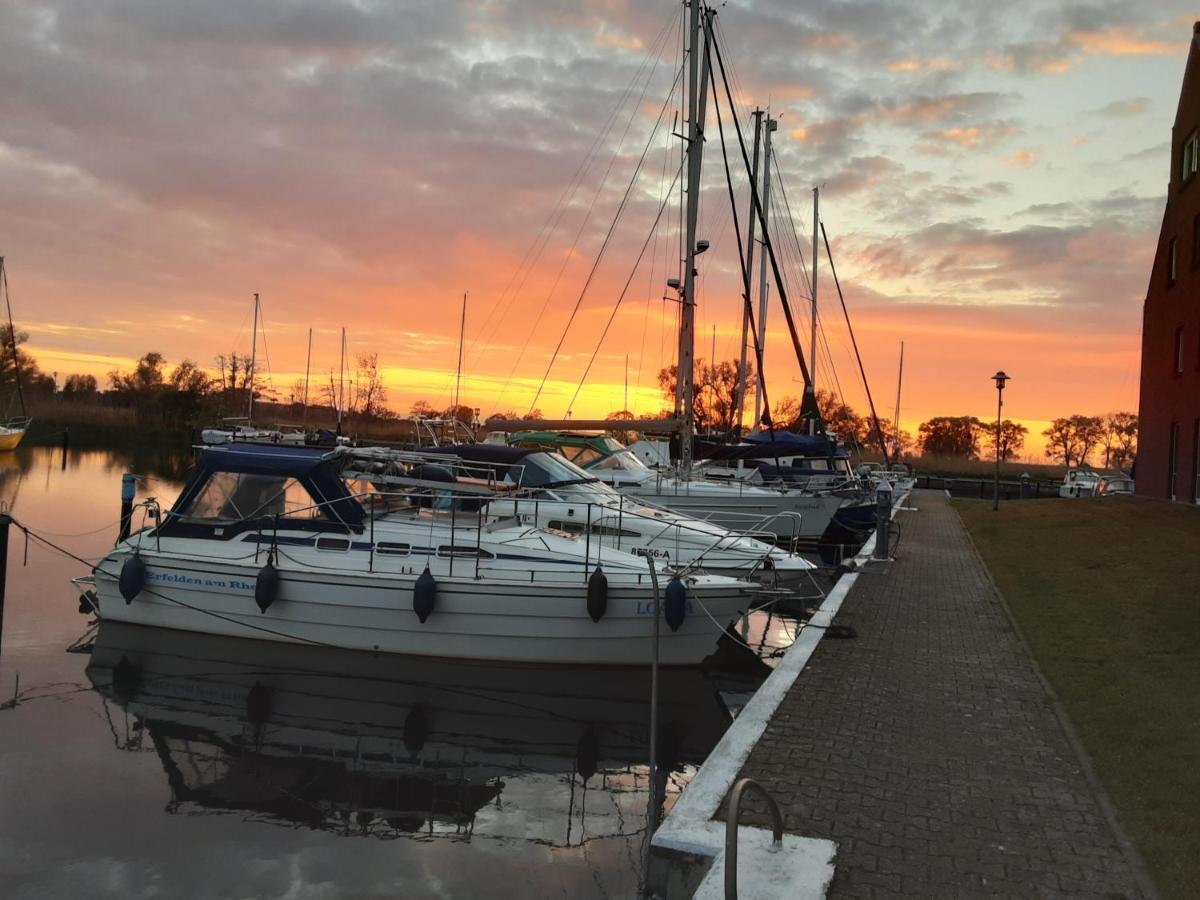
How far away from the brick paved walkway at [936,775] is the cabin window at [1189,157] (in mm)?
20036

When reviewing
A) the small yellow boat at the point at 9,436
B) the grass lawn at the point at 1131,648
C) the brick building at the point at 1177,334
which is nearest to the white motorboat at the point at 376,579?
the grass lawn at the point at 1131,648

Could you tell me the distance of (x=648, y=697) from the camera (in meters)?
10.3

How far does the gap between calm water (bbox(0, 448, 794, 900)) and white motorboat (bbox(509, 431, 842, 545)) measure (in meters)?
7.82

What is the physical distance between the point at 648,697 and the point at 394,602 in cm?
332

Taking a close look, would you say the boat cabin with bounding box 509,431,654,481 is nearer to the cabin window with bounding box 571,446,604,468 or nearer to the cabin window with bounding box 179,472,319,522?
the cabin window with bounding box 571,446,604,468

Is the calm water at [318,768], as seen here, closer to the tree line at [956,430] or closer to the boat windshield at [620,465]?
the boat windshield at [620,465]

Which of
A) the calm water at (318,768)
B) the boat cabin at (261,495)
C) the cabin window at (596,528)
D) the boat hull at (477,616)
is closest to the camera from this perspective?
the calm water at (318,768)

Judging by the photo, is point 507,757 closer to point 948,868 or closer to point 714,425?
point 948,868

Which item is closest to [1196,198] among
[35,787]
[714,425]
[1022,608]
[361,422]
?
[1022,608]

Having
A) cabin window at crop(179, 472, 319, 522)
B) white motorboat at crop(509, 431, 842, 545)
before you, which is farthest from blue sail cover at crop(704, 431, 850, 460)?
cabin window at crop(179, 472, 319, 522)

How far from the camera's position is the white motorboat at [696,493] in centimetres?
2073

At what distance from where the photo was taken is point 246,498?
11.9m

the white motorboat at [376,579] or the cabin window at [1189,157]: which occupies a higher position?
the cabin window at [1189,157]

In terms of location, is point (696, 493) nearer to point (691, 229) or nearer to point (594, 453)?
point (594, 453)
